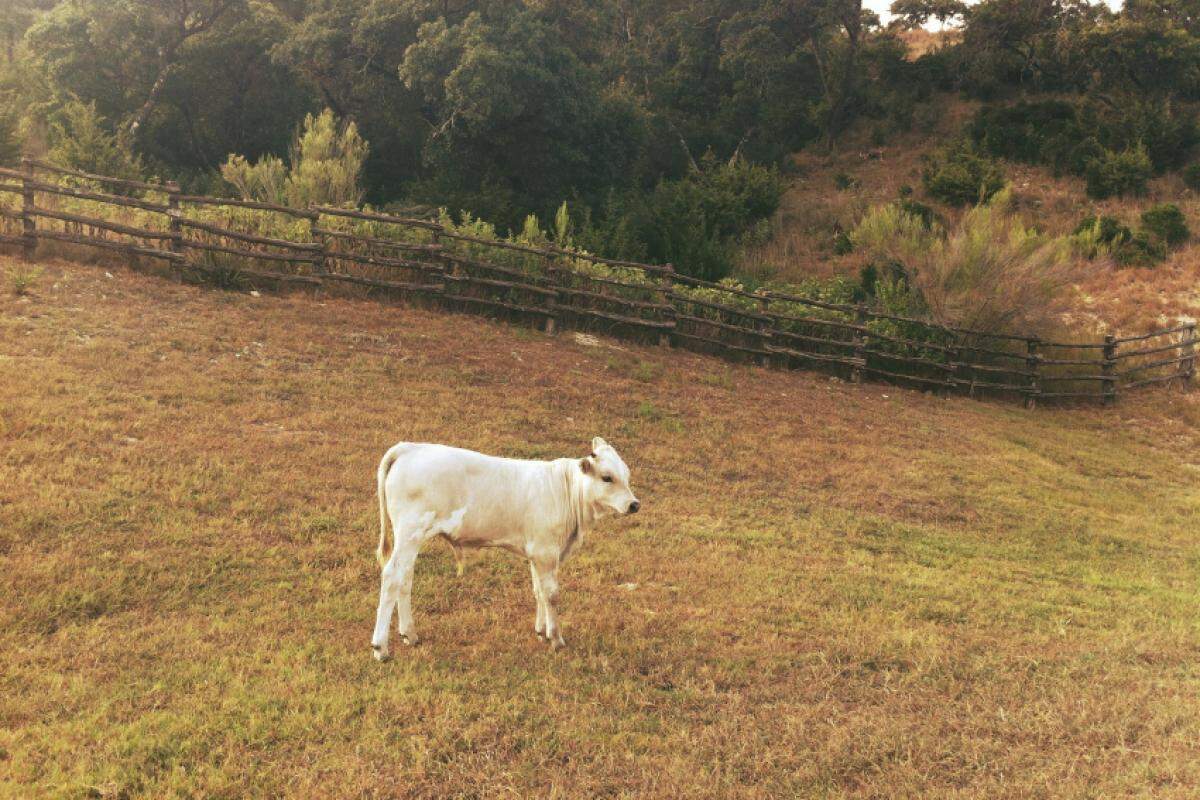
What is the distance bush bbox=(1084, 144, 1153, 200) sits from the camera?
104 feet

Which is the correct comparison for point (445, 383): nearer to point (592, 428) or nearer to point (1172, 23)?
point (592, 428)

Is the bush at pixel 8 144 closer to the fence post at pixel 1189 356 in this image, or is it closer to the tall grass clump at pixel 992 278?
the tall grass clump at pixel 992 278

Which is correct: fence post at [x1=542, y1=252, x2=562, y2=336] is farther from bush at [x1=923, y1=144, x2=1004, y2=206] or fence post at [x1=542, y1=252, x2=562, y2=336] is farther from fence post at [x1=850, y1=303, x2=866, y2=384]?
bush at [x1=923, y1=144, x2=1004, y2=206]

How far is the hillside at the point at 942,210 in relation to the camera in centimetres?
Answer: 2541

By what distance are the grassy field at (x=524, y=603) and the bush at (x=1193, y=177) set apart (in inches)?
1000

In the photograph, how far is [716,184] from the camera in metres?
33.4

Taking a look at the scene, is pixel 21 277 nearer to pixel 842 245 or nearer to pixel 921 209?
pixel 842 245

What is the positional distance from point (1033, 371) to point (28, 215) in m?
19.5

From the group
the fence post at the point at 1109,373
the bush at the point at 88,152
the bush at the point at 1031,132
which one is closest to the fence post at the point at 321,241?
the bush at the point at 88,152

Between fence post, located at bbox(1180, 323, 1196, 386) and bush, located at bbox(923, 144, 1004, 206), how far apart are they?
1255 centimetres

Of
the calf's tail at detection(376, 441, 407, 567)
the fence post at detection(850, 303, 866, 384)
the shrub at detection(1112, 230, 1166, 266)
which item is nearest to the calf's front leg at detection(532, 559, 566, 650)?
the calf's tail at detection(376, 441, 407, 567)

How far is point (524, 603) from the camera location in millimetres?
6312

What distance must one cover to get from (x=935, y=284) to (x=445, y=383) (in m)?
12.7

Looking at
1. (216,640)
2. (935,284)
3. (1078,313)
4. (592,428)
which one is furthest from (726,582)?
(1078,313)
